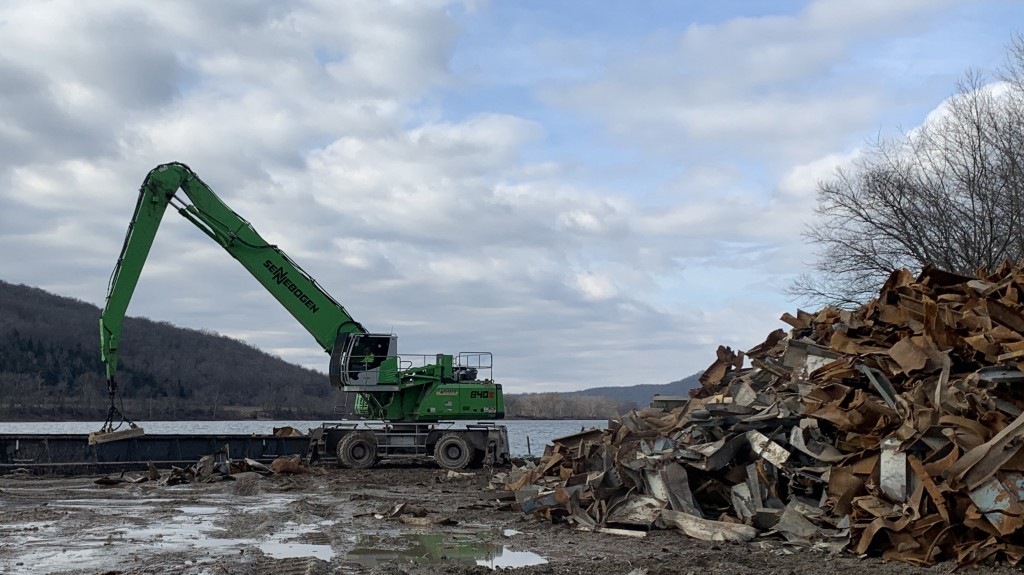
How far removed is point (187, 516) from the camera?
→ 14555mm

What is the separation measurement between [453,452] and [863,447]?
14.9m

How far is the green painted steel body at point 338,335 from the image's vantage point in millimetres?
24375

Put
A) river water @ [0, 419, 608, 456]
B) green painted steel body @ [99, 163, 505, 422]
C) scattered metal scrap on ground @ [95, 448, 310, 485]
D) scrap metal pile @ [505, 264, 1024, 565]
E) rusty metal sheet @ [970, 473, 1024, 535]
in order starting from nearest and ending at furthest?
rusty metal sheet @ [970, 473, 1024, 535], scrap metal pile @ [505, 264, 1024, 565], scattered metal scrap on ground @ [95, 448, 310, 485], green painted steel body @ [99, 163, 505, 422], river water @ [0, 419, 608, 456]

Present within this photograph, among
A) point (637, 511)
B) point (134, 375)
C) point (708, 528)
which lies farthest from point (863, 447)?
point (134, 375)

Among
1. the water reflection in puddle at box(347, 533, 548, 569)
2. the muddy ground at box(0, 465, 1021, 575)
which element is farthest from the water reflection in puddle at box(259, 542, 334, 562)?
the water reflection in puddle at box(347, 533, 548, 569)

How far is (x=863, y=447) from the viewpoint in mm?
11102

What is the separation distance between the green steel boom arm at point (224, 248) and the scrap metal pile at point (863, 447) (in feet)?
37.7

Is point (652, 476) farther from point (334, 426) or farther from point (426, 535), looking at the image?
point (334, 426)

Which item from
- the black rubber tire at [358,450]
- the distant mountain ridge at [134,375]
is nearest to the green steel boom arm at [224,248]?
the black rubber tire at [358,450]

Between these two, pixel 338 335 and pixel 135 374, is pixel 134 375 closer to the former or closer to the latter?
pixel 135 374

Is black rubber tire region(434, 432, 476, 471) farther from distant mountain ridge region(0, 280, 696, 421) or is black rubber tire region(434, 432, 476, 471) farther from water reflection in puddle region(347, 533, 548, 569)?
distant mountain ridge region(0, 280, 696, 421)

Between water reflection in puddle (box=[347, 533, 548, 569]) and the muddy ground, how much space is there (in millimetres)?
13

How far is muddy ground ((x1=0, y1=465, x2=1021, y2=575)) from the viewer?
964 cm

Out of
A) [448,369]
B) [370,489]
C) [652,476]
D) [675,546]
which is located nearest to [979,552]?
[675,546]
